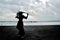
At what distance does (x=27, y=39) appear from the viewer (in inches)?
380

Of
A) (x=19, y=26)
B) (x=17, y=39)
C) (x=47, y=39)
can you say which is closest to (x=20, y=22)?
(x=19, y=26)

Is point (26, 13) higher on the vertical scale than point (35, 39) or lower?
higher

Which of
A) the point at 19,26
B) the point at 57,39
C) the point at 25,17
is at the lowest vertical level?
the point at 57,39

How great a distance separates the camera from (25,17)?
1047cm

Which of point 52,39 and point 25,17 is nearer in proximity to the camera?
point 52,39

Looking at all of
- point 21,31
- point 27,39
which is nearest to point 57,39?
point 27,39

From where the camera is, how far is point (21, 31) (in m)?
10.4

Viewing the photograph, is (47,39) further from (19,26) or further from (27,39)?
(19,26)

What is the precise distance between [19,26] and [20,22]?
0.32 meters

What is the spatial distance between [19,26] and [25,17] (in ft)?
2.78

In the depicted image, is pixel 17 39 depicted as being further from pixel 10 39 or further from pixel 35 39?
pixel 35 39

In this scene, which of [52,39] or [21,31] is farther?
[21,31]

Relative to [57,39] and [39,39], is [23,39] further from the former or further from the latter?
[57,39]

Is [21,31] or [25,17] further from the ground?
[25,17]
